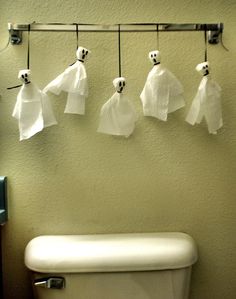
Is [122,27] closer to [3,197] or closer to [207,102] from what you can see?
[207,102]

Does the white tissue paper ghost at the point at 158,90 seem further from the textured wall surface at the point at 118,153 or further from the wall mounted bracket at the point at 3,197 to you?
the wall mounted bracket at the point at 3,197

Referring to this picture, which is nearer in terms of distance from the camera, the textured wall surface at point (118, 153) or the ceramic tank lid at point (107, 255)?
the ceramic tank lid at point (107, 255)

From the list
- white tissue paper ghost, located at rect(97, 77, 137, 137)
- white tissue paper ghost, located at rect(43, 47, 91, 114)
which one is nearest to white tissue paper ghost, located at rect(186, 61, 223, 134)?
white tissue paper ghost, located at rect(97, 77, 137, 137)

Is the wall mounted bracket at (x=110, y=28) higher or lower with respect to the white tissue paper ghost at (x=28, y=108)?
higher

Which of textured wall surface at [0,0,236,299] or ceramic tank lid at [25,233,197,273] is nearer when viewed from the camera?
ceramic tank lid at [25,233,197,273]

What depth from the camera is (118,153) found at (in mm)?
1003

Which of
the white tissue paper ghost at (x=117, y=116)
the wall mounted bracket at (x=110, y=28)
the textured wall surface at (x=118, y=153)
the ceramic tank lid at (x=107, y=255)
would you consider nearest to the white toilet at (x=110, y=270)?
the ceramic tank lid at (x=107, y=255)

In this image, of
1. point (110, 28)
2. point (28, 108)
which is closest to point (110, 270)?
point (28, 108)

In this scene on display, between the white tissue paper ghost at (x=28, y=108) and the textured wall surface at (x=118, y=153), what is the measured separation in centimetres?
7

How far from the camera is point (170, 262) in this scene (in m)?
0.88

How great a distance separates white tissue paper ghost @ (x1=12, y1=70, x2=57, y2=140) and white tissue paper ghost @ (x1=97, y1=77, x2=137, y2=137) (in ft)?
0.61

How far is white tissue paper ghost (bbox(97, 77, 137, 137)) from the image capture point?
3.11ft

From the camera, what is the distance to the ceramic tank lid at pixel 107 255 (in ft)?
2.85

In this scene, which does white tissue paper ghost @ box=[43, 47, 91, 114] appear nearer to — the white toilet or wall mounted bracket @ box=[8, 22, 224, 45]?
wall mounted bracket @ box=[8, 22, 224, 45]
